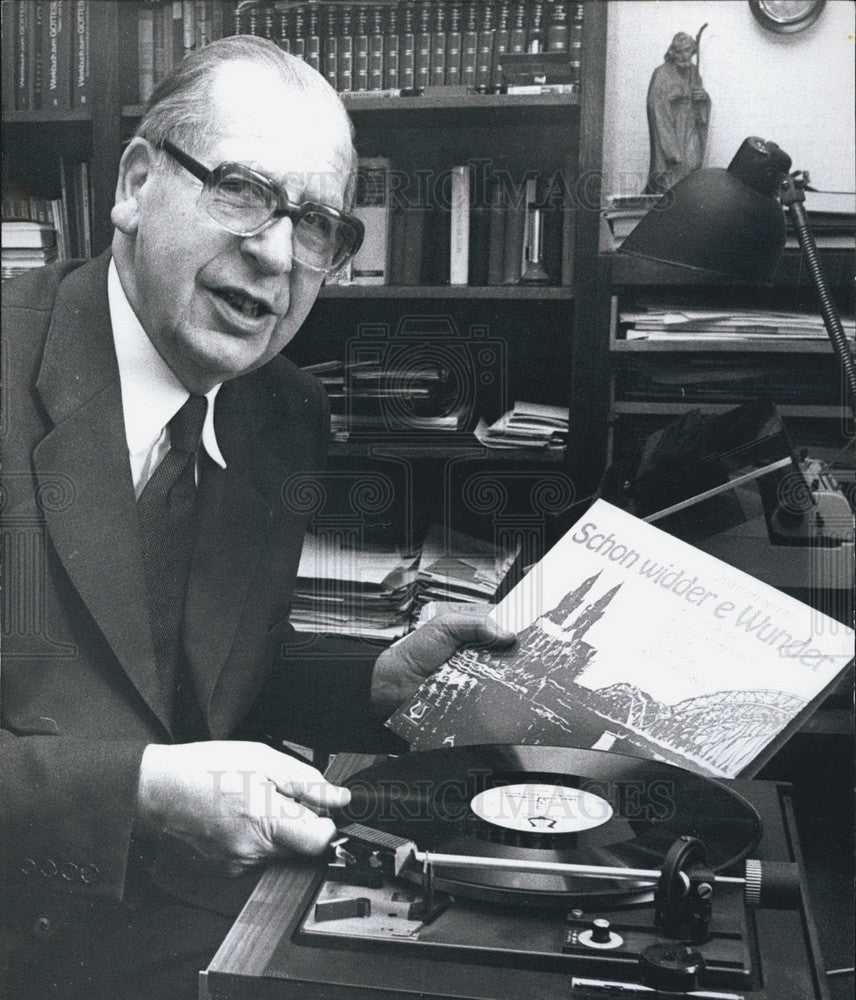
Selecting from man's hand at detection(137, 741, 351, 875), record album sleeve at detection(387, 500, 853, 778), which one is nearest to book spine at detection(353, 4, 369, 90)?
record album sleeve at detection(387, 500, 853, 778)

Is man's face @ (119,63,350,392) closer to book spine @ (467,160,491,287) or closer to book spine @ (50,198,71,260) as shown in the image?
book spine @ (50,198,71,260)

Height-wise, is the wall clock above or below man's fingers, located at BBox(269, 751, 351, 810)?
above

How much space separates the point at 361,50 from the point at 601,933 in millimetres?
855

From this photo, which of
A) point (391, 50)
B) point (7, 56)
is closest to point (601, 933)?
point (391, 50)

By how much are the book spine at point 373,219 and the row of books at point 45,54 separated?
0.29 meters

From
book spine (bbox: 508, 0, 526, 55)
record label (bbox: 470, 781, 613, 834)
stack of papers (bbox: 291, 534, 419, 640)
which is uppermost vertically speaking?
book spine (bbox: 508, 0, 526, 55)

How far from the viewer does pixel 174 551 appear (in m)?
0.98

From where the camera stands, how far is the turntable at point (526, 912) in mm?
668

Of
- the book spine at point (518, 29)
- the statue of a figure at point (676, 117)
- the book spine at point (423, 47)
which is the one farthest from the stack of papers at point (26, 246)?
the statue of a figure at point (676, 117)

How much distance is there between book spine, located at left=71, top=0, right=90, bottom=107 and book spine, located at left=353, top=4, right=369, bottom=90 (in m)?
0.27

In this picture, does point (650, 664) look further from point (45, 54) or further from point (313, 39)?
point (45, 54)

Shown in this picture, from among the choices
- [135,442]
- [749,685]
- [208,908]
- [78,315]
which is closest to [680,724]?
[749,685]

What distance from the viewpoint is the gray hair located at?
0.90 meters

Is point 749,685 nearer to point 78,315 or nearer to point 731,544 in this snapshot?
point 731,544
